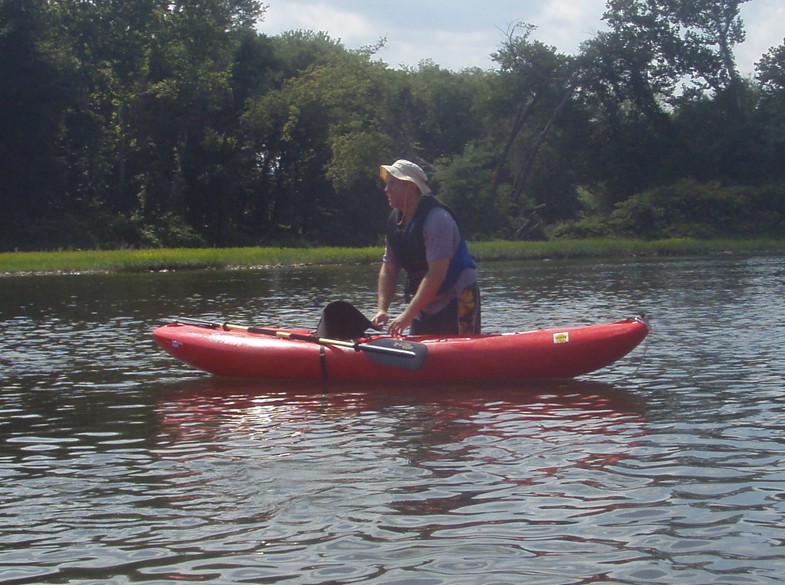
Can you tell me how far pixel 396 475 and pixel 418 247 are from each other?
274cm

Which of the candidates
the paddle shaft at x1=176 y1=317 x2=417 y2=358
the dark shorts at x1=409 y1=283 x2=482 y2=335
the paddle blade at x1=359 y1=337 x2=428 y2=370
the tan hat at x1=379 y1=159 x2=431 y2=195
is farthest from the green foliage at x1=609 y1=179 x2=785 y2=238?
the tan hat at x1=379 y1=159 x2=431 y2=195

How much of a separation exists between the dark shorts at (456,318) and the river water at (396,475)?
46 centimetres

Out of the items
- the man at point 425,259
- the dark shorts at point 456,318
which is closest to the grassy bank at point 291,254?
the dark shorts at point 456,318

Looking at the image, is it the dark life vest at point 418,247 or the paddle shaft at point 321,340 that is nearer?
the dark life vest at point 418,247

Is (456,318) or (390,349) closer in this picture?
(390,349)

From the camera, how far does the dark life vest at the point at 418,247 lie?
8000 mm

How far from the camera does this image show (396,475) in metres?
5.68

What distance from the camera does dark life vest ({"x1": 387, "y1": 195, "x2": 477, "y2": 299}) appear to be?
8.00m

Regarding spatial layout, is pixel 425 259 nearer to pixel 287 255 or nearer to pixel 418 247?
pixel 418 247

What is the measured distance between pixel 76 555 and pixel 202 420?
310 centimetres

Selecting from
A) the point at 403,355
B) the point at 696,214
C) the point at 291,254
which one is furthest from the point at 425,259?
the point at 696,214

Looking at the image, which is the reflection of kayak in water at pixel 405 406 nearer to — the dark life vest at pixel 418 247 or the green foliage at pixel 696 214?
the dark life vest at pixel 418 247

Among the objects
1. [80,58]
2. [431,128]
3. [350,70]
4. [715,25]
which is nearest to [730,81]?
[715,25]

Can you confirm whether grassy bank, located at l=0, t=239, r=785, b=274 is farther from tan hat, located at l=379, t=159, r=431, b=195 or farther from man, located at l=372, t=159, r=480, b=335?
tan hat, located at l=379, t=159, r=431, b=195
